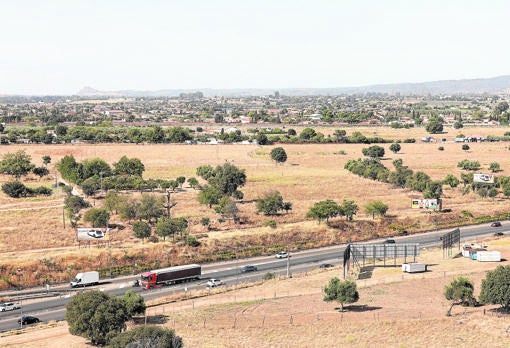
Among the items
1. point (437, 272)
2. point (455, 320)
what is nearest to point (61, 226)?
point (437, 272)

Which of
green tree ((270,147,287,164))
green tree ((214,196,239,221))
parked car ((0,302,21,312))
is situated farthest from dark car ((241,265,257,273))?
green tree ((270,147,287,164))

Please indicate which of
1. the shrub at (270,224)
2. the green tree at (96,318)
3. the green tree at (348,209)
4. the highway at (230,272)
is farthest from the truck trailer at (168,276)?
the green tree at (348,209)

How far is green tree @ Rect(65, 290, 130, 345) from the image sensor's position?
5322 cm

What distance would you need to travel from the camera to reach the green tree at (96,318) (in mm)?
53219

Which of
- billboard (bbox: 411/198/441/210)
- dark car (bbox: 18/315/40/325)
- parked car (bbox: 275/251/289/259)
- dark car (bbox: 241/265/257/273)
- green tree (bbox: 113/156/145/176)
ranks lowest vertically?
parked car (bbox: 275/251/289/259)

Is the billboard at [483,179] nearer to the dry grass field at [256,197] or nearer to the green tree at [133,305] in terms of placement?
the dry grass field at [256,197]

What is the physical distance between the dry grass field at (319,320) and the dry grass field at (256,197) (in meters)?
21.4

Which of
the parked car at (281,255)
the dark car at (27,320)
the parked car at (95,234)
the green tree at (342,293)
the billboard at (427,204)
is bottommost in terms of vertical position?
the parked car at (281,255)

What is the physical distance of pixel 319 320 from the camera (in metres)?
59.5

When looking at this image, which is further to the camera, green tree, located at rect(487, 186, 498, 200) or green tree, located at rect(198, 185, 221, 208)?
green tree, located at rect(487, 186, 498, 200)

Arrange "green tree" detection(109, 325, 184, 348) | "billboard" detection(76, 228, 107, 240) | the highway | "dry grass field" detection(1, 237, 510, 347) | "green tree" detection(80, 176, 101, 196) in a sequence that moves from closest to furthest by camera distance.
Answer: "green tree" detection(109, 325, 184, 348) < "dry grass field" detection(1, 237, 510, 347) < the highway < "billboard" detection(76, 228, 107, 240) < "green tree" detection(80, 176, 101, 196)

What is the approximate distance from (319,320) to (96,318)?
2067cm

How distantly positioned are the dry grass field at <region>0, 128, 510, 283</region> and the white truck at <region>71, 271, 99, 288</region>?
4.98m

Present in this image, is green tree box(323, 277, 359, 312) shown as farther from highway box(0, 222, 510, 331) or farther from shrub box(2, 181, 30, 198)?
shrub box(2, 181, 30, 198)
